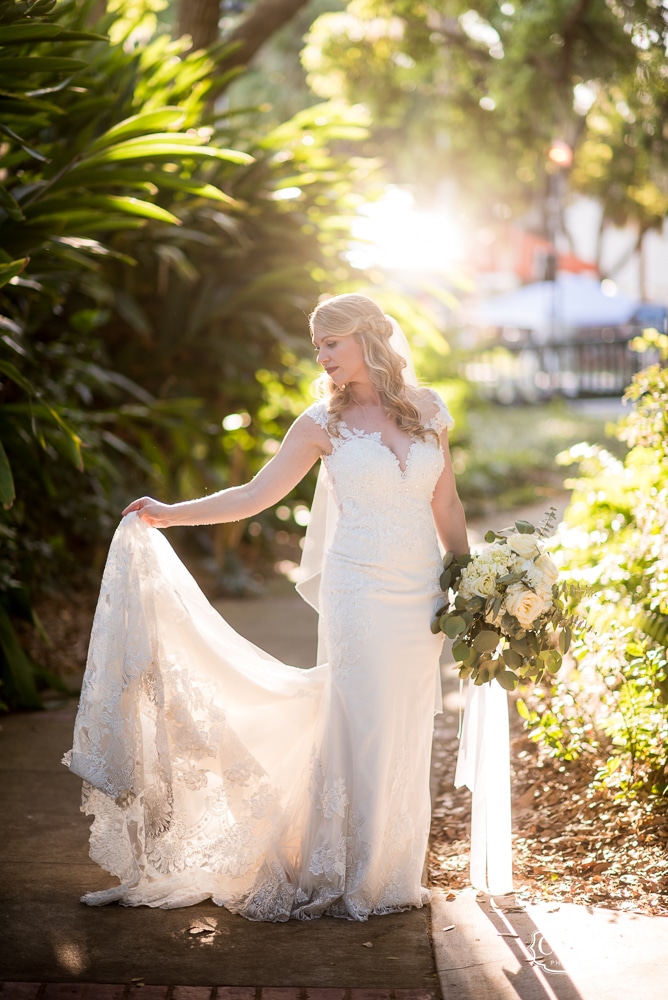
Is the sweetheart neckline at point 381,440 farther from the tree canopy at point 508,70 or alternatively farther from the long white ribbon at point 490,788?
the tree canopy at point 508,70

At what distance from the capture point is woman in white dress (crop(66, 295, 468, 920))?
3.87 meters

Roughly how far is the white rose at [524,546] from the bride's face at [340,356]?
78 centimetres

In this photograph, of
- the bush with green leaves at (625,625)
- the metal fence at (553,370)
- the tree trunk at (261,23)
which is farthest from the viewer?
the metal fence at (553,370)

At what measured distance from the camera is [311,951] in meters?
3.54

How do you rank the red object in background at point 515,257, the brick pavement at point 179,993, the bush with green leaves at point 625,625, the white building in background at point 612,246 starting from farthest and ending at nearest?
the white building in background at point 612,246 → the red object in background at point 515,257 → the bush with green leaves at point 625,625 → the brick pavement at point 179,993

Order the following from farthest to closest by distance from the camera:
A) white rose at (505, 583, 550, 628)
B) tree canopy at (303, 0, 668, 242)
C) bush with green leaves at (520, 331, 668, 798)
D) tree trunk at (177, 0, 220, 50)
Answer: tree canopy at (303, 0, 668, 242), tree trunk at (177, 0, 220, 50), bush with green leaves at (520, 331, 668, 798), white rose at (505, 583, 550, 628)

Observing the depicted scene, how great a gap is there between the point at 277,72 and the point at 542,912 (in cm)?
3452

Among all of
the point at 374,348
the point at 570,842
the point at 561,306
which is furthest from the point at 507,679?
the point at 561,306

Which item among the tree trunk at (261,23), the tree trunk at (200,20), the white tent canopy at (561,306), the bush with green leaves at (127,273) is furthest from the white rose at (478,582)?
the white tent canopy at (561,306)

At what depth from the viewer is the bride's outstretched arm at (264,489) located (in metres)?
4.06

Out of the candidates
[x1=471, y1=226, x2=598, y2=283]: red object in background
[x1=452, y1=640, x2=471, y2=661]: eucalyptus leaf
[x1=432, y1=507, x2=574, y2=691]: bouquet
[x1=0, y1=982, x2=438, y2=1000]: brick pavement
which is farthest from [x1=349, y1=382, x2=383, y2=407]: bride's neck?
[x1=471, y1=226, x2=598, y2=283]: red object in background

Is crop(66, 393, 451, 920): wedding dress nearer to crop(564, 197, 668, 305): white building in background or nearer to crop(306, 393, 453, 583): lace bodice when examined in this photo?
crop(306, 393, 453, 583): lace bodice

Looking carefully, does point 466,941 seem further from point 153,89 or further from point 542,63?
point 542,63

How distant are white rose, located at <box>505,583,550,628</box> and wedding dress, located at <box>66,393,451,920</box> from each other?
13.6 inches
